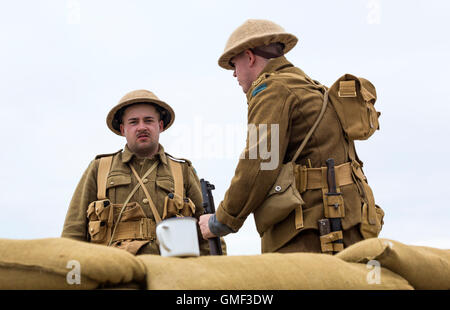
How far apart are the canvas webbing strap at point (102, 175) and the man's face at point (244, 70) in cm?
190

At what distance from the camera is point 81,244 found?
→ 276 cm

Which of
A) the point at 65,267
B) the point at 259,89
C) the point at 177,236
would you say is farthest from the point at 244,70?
the point at 65,267

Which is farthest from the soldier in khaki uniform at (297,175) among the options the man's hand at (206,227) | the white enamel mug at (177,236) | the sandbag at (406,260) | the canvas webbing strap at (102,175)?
the canvas webbing strap at (102,175)

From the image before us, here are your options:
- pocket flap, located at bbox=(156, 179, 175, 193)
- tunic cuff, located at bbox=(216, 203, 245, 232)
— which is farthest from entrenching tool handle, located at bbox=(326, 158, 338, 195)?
pocket flap, located at bbox=(156, 179, 175, 193)

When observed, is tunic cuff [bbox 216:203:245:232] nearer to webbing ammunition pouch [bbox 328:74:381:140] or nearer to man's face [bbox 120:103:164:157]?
webbing ammunition pouch [bbox 328:74:381:140]

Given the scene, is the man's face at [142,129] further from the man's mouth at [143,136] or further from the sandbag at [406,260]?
the sandbag at [406,260]

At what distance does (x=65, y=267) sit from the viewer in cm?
263

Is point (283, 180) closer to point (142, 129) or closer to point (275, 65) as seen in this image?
point (275, 65)

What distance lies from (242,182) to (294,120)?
1.79ft

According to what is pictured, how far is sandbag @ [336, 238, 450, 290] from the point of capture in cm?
315

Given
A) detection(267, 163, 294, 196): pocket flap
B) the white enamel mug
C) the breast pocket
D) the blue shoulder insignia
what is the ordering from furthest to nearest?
the breast pocket
the blue shoulder insignia
detection(267, 163, 294, 196): pocket flap
the white enamel mug

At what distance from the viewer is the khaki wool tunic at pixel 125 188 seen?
5.74 m

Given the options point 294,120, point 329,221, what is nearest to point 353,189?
point 329,221
